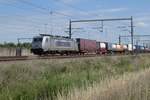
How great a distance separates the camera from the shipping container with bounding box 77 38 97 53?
201 ft

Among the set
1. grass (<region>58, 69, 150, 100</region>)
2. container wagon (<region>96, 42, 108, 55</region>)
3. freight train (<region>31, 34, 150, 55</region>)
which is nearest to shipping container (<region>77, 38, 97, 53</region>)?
freight train (<region>31, 34, 150, 55</region>)

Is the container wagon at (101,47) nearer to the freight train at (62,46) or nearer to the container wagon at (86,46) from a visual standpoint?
the freight train at (62,46)

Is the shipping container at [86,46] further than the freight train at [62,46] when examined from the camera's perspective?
Yes

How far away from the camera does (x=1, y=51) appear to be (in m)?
53.6

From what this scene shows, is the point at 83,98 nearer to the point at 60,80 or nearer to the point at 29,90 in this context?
the point at 29,90

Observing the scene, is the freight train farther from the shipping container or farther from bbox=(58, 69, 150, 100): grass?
bbox=(58, 69, 150, 100): grass

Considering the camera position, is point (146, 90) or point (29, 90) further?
point (29, 90)

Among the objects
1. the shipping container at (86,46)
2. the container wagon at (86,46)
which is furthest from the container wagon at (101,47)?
the shipping container at (86,46)

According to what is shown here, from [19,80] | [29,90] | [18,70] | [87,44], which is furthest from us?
[87,44]

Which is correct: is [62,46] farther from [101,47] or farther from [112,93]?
[112,93]

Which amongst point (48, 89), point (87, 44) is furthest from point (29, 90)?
point (87, 44)

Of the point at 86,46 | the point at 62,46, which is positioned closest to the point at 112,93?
the point at 62,46

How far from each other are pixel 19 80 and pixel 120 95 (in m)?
6.94

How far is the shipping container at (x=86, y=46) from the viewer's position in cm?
6141
